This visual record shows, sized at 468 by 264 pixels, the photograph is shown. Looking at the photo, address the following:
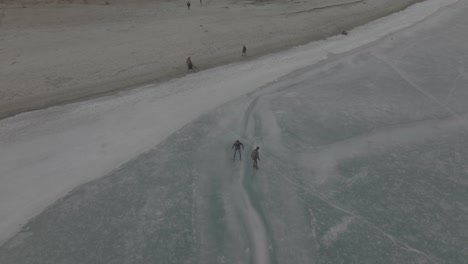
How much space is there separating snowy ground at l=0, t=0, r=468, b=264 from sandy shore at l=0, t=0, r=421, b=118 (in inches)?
81.8

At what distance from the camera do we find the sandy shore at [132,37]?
19.4 m

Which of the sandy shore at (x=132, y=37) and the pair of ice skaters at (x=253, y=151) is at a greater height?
the sandy shore at (x=132, y=37)

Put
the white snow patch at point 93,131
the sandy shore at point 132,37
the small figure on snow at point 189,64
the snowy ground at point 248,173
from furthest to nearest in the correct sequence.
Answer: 1. the small figure on snow at point 189,64
2. the sandy shore at point 132,37
3. the white snow patch at point 93,131
4. the snowy ground at point 248,173

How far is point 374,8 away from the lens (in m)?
35.8

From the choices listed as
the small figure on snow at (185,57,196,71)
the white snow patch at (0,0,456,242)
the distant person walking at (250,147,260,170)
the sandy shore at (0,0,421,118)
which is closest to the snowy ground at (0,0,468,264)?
the white snow patch at (0,0,456,242)

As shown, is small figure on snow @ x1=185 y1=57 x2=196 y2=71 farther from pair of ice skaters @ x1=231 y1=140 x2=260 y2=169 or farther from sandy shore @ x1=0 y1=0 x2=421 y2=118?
pair of ice skaters @ x1=231 y1=140 x2=260 y2=169

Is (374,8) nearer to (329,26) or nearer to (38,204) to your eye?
(329,26)

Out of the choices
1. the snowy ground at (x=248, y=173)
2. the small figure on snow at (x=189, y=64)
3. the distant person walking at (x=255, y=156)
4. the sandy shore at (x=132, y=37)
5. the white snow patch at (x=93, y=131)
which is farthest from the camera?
the small figure on snow at (x=189, y=64)

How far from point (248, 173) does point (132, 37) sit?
16.3 meters

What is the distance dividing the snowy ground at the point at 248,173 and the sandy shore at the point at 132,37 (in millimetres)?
2078

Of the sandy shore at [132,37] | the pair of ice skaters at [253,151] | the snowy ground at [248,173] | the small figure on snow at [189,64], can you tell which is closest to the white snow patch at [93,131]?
the snowy ground at [248,173]

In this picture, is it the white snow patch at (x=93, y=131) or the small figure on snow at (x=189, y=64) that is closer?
the white snow patch at (x=93, y=131)

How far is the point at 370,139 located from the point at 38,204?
12739 mm

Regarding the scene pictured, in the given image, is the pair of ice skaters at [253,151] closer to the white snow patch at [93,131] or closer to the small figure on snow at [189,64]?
the white snow patch at [93,131]
